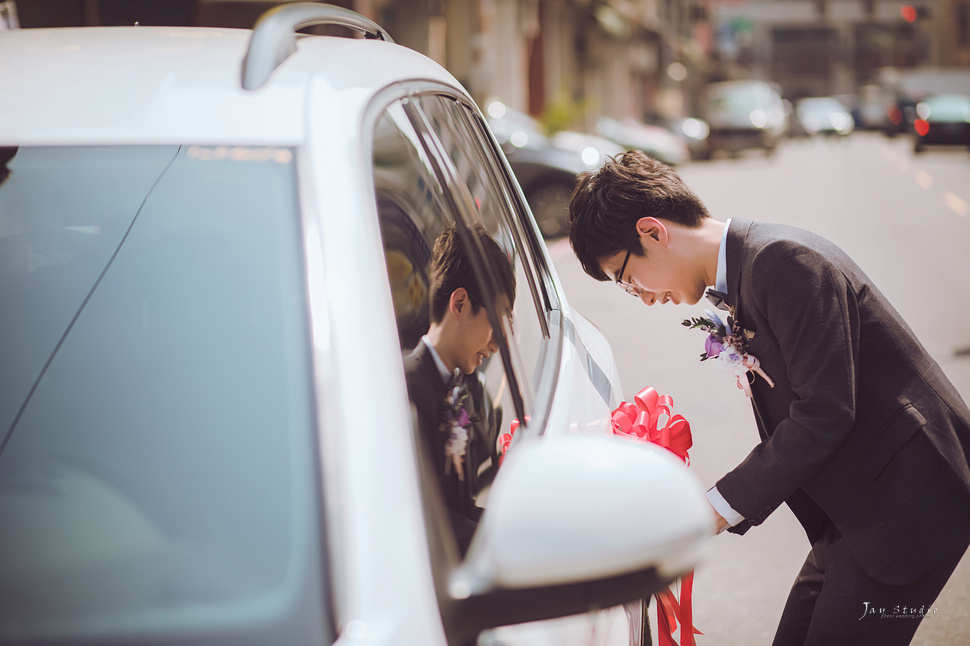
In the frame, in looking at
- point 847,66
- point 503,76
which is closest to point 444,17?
point 503,76

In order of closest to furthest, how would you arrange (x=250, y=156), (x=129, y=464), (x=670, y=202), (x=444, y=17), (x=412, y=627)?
(x=412, y=627)
(x=129, y=464)
(x=250, y=156)
(x=670, y=202)
(x=444, y=17)

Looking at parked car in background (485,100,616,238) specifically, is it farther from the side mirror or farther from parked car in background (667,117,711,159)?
parked car in background (667,117,711,159)

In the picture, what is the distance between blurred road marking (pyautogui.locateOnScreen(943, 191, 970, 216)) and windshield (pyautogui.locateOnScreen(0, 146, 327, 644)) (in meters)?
13.7

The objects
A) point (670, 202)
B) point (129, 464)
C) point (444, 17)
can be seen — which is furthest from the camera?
point (444, 17)

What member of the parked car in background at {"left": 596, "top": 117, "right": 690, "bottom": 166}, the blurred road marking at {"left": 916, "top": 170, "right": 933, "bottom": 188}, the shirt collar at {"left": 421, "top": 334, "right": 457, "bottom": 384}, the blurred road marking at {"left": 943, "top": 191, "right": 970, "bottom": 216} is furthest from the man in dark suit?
the parked car in background at {"left": 596, "top": 117, "right": 690, "bottom": 166}

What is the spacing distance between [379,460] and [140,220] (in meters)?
0.50

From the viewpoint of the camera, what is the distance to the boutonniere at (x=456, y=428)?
53.5 inches

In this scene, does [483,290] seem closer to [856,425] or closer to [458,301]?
[458,301]

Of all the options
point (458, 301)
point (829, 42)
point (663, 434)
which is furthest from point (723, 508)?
point (829, 42)

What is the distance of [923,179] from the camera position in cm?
1877

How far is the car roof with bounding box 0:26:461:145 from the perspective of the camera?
4.21 feet

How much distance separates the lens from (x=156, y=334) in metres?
1.21

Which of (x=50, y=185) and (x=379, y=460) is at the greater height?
(x=50, y=185)

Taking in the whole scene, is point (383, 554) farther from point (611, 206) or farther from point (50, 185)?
point (611, 206)
